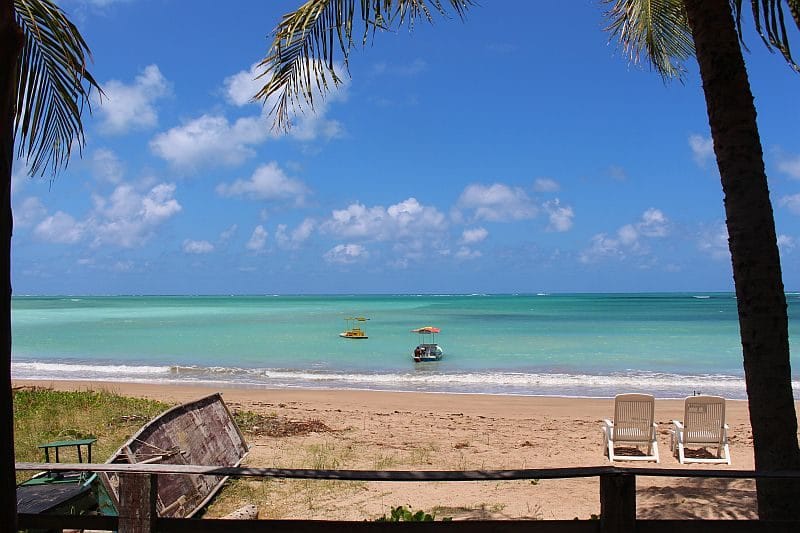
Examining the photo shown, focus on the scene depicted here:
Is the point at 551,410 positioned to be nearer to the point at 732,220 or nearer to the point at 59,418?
the point at 59,418

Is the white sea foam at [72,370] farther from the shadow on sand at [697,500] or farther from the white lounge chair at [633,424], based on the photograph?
the shadow on sand at [697,500]

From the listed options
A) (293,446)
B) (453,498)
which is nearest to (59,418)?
(293,446)

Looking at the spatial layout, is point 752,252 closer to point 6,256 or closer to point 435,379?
point 6,256

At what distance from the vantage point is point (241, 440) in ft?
27.0

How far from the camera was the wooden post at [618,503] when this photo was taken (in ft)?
8.86

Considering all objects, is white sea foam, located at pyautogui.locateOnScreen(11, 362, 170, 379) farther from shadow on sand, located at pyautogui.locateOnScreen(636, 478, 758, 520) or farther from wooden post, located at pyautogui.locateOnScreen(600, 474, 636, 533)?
wooden post, located at pyautogui.locateOnScreen(600, 474, 636, 533)

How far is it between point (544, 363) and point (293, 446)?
17914 mm

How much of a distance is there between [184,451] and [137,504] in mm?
3932

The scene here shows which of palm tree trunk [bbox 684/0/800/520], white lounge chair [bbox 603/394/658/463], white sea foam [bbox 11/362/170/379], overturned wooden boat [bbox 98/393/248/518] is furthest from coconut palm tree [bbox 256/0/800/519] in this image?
white sea foam [bbox 11/362/170/379]

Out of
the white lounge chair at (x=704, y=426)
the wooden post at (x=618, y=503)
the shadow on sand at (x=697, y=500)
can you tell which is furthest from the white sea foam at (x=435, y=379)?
the wooden post at (x=618, y=503)

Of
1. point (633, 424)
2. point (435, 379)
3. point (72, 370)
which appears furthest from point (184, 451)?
point (72, 370)

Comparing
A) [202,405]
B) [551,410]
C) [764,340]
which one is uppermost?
[764,340]

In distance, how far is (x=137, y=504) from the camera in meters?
2.88

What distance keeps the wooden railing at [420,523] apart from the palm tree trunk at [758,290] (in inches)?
29.3
